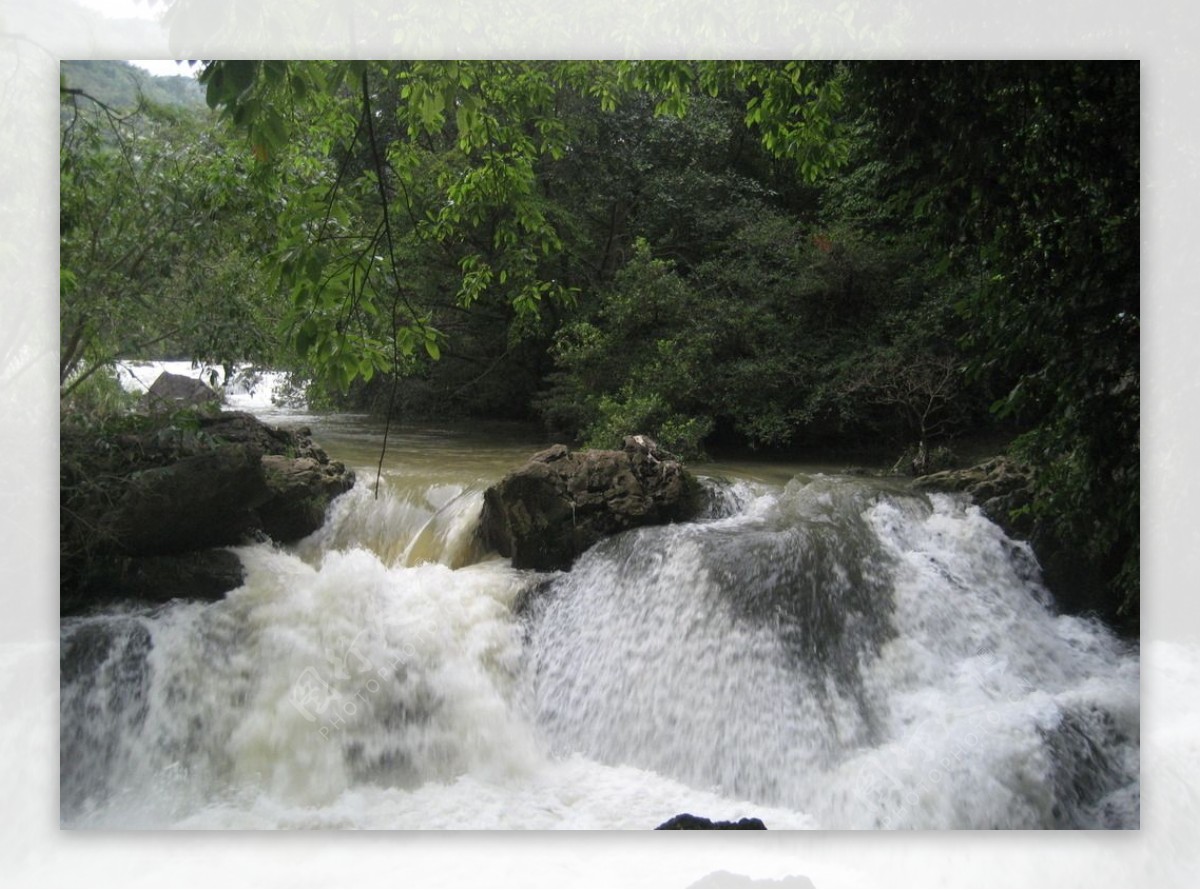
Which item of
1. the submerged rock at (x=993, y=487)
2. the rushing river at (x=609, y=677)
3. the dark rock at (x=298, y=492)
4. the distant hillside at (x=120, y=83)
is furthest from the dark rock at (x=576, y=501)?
the distant hillside at (x=120, y=83)

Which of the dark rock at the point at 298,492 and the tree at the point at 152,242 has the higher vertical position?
the tree at the point at 152,242

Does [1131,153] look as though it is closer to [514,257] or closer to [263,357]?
[514,257]

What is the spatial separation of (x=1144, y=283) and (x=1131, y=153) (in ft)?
1.35

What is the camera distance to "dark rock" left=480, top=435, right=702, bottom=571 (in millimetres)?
3912

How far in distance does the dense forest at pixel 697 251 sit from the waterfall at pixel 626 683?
1.19 ft

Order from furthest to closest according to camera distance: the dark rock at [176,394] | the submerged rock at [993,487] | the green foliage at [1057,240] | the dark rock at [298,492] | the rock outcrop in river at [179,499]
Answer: the dark rock at [298,492]
the submerged rock at [993,487]
the dark rock at [176,394]
the rock outcrop in river at [179,499]
the green foliage at [1057,240]

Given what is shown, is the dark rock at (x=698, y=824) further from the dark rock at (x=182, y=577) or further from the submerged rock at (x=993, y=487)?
the dark rock at (x=182, y=577)

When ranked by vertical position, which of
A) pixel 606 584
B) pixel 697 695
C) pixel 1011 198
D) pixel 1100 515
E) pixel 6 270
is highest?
pixel 1011 198

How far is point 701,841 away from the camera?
2879mm

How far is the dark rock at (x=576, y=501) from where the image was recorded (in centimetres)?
391

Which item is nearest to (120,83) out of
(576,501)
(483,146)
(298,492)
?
(483,146)

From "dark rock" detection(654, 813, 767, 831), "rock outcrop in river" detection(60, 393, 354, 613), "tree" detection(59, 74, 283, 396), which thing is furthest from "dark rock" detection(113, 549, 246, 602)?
"dark rock" detection(654, 813, 767, 831)

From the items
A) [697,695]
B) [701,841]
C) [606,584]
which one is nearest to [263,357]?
[606,584]

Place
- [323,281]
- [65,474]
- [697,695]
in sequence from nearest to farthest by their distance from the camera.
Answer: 1. [323,281]
2. [65,474]
3. [697,695]
